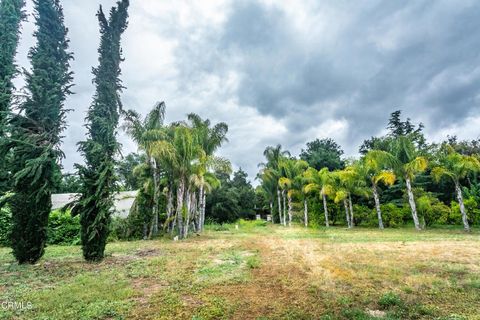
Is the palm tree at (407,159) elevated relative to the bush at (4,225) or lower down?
elevated

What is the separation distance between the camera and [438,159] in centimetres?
2295

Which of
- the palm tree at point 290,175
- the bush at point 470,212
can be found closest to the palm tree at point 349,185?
the palm tree at point 290,175

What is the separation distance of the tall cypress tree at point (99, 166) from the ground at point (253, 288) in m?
0.92

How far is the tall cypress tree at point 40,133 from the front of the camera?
8.68 m

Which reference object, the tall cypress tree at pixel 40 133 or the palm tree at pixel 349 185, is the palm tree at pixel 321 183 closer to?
the palm tree at pixel 349 185

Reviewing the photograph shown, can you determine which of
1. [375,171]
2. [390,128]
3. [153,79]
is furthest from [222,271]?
[390,128]

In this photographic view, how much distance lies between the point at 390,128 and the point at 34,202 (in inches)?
1700

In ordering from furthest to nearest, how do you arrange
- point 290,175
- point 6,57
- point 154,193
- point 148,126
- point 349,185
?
point 290,175
point 349,185
point 148,126
point 154,193
point 6,57

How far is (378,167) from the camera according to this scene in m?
23.3

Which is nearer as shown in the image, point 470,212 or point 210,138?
point 210,138

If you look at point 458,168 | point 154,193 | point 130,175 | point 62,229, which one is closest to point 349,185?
point 458,168

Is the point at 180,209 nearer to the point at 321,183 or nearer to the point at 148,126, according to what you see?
the point at 148,126

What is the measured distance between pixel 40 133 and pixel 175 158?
7.48 m

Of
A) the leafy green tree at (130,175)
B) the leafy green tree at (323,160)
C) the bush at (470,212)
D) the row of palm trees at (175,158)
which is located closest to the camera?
the row of palm trees at (175,158)
